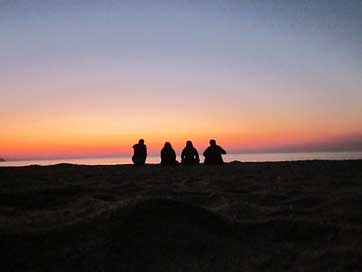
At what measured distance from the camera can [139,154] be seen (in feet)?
68.9

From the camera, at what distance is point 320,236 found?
4.89m

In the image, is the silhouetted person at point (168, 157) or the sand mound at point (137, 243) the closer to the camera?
the sand mound at point (137, 243)

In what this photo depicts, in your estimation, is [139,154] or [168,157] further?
[139,154]

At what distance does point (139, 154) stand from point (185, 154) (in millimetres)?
2372

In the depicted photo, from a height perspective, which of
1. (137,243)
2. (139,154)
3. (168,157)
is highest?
(139,154)

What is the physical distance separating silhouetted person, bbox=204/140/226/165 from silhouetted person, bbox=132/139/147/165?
10.9 feet

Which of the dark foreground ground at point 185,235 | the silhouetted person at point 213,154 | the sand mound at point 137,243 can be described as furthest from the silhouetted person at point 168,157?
the sand mound at point 137,243

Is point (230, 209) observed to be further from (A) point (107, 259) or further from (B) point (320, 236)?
(A) point (107, 259)

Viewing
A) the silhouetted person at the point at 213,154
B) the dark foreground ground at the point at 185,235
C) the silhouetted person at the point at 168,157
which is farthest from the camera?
the silhouetted person at the point at 168,157

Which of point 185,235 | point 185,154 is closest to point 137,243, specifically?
point 185,235

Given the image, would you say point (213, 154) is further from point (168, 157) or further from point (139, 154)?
point (139, 154)

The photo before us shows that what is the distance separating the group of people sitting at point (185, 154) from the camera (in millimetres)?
19797

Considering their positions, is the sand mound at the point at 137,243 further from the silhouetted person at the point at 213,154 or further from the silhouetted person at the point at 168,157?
the silhouetted person at the point at 168,157

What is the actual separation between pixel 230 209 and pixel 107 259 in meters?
2.72
